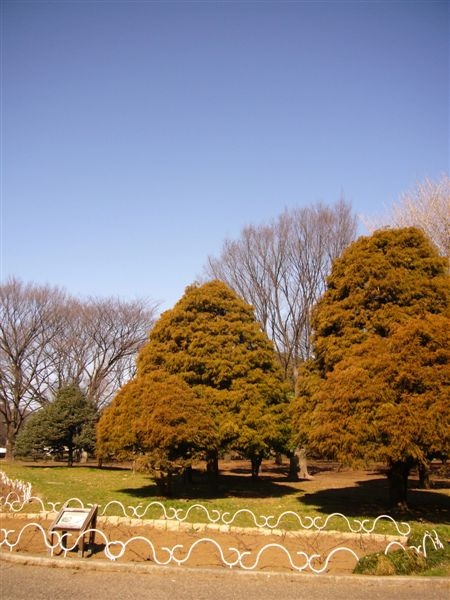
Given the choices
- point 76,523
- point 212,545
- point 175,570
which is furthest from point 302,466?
point 175,570

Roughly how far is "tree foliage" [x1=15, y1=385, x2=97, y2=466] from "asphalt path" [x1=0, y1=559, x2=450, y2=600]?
21165 mm

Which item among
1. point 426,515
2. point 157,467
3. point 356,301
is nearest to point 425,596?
point 426,515

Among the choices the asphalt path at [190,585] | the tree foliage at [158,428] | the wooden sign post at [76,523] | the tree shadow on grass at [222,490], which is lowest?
the tree shadow on grass at [222,490]

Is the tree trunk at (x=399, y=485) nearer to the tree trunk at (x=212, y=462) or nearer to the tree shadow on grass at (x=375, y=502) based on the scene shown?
the tree shadow on grass at (x=375, y=502)

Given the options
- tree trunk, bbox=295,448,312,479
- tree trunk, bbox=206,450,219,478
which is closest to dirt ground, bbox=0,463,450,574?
tree trunk, bbox=206,450,219,478

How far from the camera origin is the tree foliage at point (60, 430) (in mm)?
25734

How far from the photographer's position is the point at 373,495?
51.5 feet

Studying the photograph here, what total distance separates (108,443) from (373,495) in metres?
9.15

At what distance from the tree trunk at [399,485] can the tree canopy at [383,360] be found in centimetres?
3

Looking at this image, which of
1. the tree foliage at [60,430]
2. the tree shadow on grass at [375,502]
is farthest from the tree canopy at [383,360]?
the tree foliage at [60,430]

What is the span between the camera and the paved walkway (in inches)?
208

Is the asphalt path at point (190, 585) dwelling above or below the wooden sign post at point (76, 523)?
below

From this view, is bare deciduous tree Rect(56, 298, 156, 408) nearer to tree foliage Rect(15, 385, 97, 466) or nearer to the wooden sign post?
tree foliage Rect(15, 385, 97, 466)

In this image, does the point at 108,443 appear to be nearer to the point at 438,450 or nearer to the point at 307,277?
the point at 438,450
